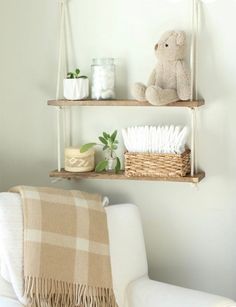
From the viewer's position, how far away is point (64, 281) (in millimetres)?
2357

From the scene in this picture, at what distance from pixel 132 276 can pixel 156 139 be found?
23.4 inches

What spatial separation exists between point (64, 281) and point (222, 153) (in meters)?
0.90

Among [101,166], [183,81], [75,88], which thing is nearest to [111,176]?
[101,166]

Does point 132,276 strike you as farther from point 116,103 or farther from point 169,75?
point 169,75

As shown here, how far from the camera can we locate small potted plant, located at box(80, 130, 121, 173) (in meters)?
2.72

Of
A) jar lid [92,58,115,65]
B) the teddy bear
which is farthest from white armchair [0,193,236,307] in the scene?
jar lid [92,58,115,65]

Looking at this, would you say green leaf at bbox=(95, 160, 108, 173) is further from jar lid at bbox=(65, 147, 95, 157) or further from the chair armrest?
the chair armrest

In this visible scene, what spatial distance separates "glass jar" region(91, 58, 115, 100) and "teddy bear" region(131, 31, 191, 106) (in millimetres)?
126

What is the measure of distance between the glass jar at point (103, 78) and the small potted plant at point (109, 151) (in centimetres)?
18

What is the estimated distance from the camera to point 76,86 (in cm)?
265

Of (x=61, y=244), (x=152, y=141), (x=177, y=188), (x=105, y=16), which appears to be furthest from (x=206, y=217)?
(x=105, y=16)

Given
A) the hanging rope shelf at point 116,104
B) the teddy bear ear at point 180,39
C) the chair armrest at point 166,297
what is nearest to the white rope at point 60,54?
the hanging rope shelf at point 116,104

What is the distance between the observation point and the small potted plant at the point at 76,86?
265 centimetres

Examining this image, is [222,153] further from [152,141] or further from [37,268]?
[37,268]
